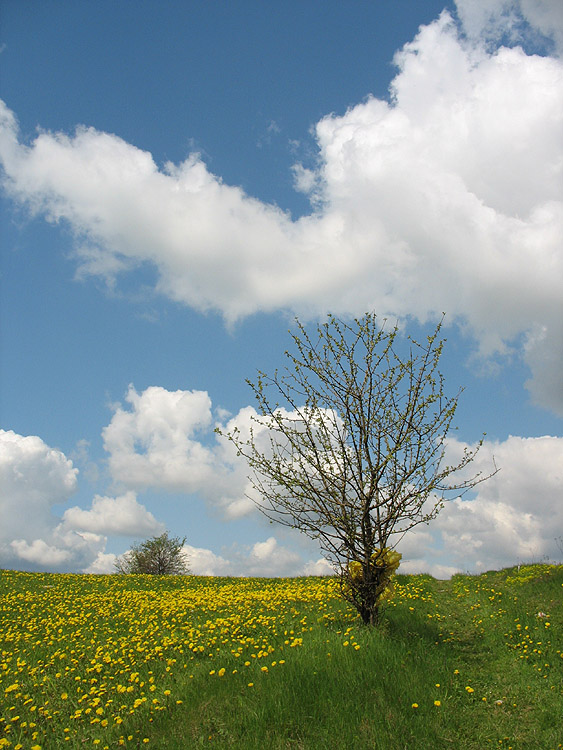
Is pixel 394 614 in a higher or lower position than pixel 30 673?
higher

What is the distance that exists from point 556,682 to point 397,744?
421 cm

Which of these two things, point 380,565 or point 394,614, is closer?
point 380,565

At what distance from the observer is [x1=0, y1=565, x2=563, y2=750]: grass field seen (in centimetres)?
618

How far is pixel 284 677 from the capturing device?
711cm

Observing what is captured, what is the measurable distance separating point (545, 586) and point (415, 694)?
11.3m

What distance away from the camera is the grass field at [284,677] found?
6184mm

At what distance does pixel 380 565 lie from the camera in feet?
33.1

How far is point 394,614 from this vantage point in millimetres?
11695

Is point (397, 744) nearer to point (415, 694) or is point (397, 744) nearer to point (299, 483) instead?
point (415, 694)

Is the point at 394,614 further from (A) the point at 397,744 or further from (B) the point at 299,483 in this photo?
(A) the point at 397,744

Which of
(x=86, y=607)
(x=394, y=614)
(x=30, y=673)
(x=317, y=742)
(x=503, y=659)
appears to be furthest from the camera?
(x=86, y=607)

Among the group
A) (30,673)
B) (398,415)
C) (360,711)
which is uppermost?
(398,415)

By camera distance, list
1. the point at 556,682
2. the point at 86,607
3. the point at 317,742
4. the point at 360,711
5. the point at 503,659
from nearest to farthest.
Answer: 1. the point at 317,742
2. the point at 360,711
3. the point at 556,682
4. the point at 503,659
5. the point at 86,607

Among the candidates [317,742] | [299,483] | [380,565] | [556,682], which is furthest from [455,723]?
[299,483]
